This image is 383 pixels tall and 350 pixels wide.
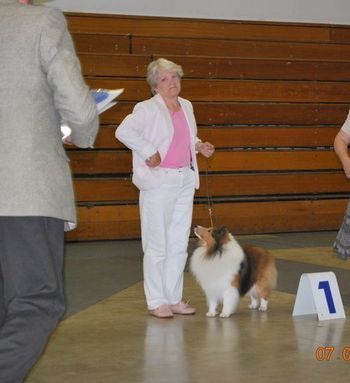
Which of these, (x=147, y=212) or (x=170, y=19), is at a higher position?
(x=170, y=19)

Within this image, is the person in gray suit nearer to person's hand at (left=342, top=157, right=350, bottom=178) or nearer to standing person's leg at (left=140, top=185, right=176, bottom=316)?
person's hand at (left=342, top=157, right=350, bottom=178)

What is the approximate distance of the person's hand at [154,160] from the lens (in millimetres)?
5242

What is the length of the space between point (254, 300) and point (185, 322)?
2.26ft

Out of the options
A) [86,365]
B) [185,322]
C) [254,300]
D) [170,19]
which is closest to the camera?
[86,365]

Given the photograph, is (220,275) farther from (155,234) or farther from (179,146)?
(179,146)

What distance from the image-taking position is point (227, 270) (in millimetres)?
5426

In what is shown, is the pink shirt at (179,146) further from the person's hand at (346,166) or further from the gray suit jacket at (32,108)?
the gray suit jacket at (32,108)

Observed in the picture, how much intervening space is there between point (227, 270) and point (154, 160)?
36.1 inches

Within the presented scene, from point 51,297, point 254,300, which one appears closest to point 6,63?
point 51,297

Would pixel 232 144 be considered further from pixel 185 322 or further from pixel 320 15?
pixel 185 322

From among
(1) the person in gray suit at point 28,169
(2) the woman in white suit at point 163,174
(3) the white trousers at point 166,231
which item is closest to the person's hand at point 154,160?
(2) the woman in white suit at point 163,174

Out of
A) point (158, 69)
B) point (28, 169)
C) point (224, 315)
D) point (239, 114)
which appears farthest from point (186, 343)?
point (239, 114)

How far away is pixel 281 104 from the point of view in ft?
35.7

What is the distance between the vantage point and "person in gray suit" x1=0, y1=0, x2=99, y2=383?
2.65 m
